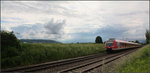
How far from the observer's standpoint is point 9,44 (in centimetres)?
1353

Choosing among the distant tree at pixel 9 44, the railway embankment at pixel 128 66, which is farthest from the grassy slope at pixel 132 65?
the distant tree at pixel 9 44

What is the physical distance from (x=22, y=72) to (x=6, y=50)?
160 inches

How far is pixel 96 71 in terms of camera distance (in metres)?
10.4

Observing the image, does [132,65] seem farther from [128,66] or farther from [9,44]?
[9,44]

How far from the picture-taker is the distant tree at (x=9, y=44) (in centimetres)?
1250

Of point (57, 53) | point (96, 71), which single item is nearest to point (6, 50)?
point (57, 53)

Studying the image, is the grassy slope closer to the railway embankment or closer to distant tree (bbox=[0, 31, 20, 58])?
the railway embankment

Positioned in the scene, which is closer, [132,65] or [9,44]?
[132,65]

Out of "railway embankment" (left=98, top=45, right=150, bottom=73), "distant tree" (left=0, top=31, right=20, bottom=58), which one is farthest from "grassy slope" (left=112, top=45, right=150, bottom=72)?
"distant tree" (left=0, top=31, right=20, bottom=58)

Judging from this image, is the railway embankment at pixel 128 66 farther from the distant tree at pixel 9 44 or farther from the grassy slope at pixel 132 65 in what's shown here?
the distant tree at pixel 9 44

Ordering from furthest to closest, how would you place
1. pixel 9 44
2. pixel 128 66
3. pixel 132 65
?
pixel 9 44 → pixel 132 65 → pixel 128 66

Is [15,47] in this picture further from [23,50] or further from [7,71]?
[7,71]

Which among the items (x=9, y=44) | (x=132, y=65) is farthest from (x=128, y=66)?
(x=9, y=44)

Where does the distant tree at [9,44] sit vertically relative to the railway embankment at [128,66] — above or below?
above
